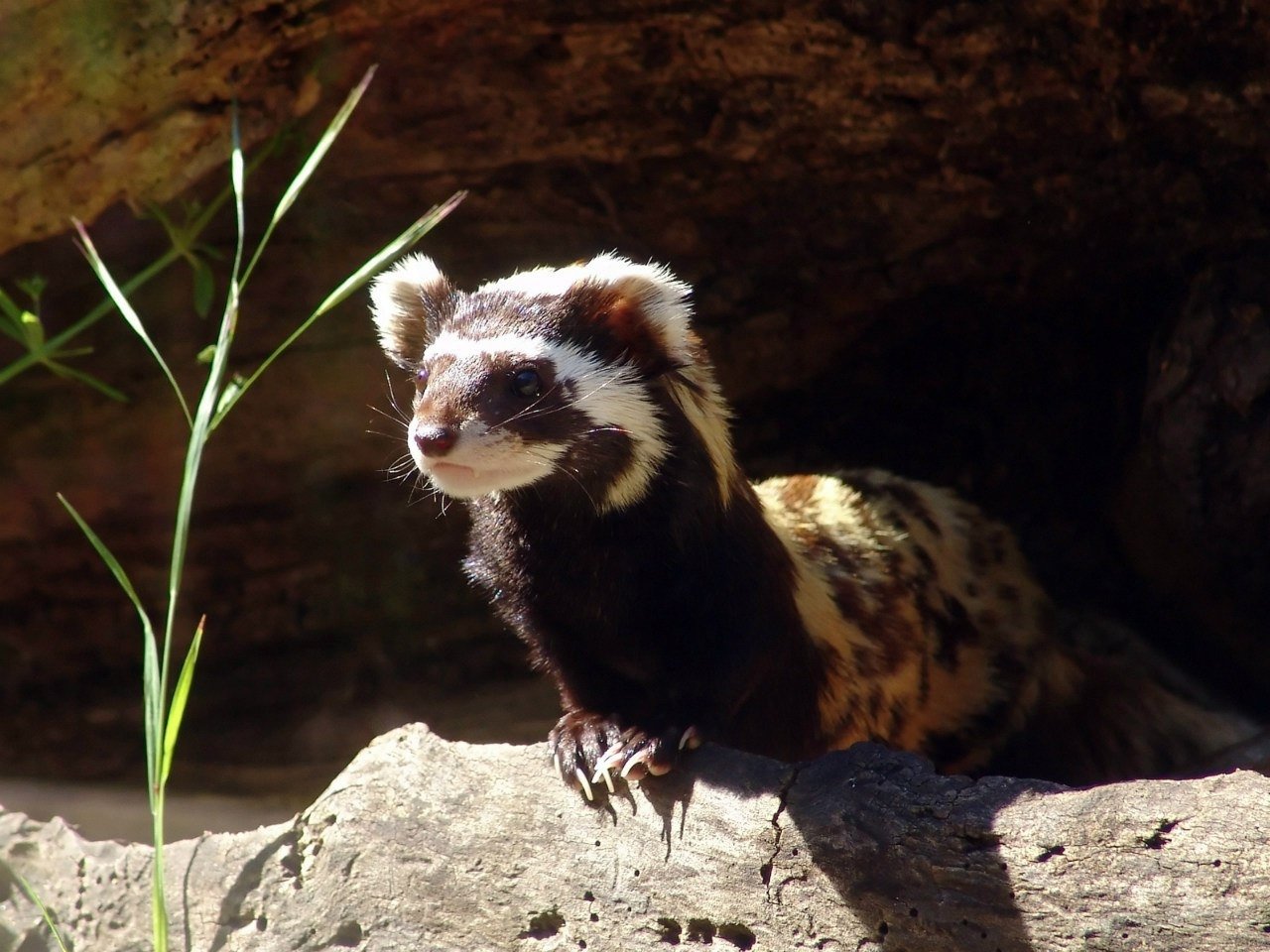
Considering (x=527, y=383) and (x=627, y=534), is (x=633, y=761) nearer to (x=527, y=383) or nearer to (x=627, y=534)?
(x=627, y=534)

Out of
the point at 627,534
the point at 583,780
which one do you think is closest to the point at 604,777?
the point at 583,780

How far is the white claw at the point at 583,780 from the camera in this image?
10.5 ft

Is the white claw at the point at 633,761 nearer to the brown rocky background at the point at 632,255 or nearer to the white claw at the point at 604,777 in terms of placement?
the white claw at the point at 604,777

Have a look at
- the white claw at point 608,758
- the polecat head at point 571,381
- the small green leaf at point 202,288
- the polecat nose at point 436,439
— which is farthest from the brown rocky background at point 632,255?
the white claw at point 608,758

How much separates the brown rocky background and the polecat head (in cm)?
72

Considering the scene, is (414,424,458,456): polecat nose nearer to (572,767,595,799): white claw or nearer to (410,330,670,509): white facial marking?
(410,330,670,509): white facial marking

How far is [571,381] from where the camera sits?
358cm

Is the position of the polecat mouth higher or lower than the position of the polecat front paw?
higher

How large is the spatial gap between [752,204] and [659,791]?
259 centimetres

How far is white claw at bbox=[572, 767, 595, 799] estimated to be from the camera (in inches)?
126

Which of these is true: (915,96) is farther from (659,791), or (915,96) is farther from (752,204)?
(659,791)

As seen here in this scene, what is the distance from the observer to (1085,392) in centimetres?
545

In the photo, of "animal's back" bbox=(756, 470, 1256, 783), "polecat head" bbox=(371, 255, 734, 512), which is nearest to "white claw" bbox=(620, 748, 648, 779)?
"polecat head" bbox=(371, 255, 734, 512)

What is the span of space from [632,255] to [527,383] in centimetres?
183
